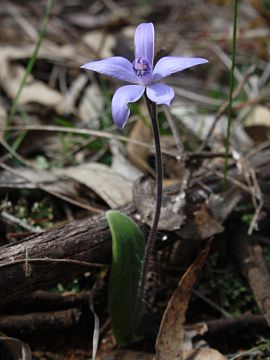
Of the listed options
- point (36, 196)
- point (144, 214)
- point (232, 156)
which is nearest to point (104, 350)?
point (144, 214)

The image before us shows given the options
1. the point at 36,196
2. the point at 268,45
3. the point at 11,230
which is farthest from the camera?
the point at 268,45

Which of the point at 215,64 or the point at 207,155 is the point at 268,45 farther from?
the point at 207,155

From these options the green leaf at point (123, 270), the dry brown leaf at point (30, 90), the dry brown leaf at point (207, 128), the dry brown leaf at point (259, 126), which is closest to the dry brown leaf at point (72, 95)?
the dry brown leaf at point (30, 90)

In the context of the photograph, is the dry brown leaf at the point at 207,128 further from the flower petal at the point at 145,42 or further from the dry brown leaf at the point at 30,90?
the flower petal at the point at 145,42

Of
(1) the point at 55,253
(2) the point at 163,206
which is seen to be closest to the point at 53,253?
(1) the point at 55,253

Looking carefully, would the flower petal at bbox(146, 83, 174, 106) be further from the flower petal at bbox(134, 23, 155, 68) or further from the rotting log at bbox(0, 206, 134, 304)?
the rotting log at bbox(0, 206, 134, 304)

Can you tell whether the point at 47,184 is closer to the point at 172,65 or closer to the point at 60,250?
the point at 60,250
